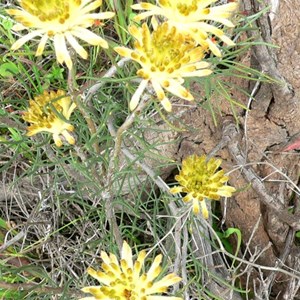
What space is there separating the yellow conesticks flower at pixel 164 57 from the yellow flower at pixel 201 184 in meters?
0.28

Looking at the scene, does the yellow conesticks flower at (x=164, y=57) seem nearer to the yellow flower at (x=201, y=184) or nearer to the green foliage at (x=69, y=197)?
the yellow flower at (x=201, y=184)

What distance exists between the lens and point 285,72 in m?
1.19

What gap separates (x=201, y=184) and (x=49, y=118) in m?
0.27

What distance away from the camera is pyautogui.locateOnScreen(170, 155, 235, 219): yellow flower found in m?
0.89

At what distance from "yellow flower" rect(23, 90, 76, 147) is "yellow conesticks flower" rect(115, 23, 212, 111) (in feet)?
0.76

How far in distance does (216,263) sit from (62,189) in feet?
1.51

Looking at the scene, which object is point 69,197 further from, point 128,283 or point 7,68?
point 128,283

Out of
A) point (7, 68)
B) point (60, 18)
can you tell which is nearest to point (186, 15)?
point (60, 18)

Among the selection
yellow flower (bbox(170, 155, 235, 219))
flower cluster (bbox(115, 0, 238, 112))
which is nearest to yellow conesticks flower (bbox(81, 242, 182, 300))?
yellow flower (bbox(170, 155, 235, 219))

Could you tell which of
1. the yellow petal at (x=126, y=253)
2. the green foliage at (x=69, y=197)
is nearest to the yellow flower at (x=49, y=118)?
the yellow petal at (x=126, y=253)

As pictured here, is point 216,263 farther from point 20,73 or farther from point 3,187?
point 20,73

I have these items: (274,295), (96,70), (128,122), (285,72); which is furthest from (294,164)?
(128,122)

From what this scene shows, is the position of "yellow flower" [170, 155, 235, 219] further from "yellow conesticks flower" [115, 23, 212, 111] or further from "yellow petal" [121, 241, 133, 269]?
"yellow conesticks flower" [115, 23, 212, 111]

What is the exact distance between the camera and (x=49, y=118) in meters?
0.84
